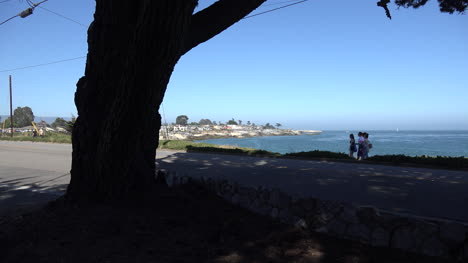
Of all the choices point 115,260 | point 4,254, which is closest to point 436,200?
point 115,260

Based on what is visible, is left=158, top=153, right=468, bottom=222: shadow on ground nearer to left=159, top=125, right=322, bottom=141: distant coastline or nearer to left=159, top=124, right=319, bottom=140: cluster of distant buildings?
left=159, top=125, right=322, bottom=141: distant coastline

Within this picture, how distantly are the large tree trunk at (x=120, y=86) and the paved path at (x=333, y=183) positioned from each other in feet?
8.36

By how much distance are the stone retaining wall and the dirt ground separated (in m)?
0.13

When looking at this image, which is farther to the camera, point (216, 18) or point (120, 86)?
point (216, 18)

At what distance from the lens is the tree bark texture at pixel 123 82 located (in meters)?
4.40

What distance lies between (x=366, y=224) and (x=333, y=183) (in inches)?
207

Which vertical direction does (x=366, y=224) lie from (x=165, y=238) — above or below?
above

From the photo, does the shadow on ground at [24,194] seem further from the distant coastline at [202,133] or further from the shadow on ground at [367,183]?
the distant coastline at [202,133]

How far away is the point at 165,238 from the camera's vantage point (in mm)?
4406

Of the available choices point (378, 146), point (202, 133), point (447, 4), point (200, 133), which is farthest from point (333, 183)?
point (202, 133)

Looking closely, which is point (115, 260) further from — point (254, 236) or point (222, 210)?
point (222, 210)

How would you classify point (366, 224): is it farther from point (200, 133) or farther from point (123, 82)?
point (200, 133)

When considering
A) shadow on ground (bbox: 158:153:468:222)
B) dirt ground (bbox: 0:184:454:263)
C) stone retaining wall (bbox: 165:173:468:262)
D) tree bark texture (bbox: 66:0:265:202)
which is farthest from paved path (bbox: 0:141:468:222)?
tree bark texture (bbox: 66:0:265:202)

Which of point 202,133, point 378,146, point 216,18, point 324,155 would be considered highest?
point 216,18
